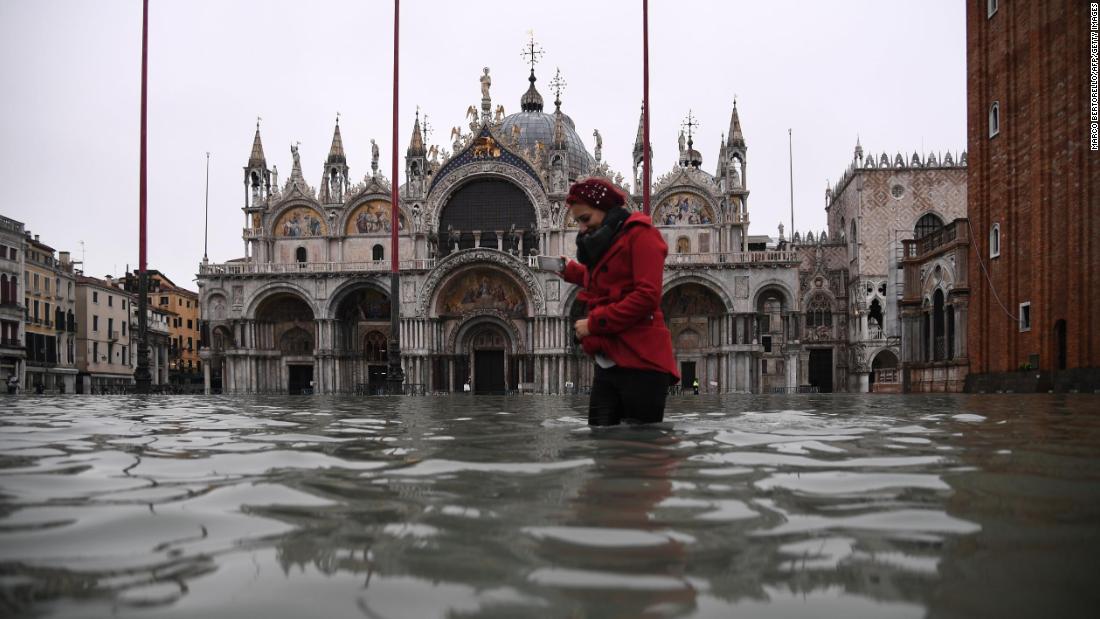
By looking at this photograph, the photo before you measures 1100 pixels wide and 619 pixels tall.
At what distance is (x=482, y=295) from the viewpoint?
133 feet

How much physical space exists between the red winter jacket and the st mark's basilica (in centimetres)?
3249

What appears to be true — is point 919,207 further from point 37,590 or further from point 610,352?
point 37,590

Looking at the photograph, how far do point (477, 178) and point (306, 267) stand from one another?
9.08m

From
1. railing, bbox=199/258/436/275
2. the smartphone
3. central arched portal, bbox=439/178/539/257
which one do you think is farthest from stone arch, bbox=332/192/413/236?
the smartphone

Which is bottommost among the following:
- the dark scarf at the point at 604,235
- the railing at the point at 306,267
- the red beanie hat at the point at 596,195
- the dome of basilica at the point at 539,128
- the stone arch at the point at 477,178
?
the dark scarf at the point at 604,235

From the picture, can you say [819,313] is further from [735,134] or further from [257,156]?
[257,156]

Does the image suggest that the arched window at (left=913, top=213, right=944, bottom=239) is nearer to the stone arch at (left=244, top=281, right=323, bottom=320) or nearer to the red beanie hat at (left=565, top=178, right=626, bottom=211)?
the stone arch at (left=244, top=281, right=323, bottom=320)

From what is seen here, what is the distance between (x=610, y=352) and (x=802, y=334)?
42062 mm

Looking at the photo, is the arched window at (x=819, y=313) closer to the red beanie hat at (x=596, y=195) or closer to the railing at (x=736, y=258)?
the railing at (x=736, y=258)

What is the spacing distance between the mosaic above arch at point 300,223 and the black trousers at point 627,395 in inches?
1501

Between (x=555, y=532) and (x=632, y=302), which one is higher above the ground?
(x=632, y=302)

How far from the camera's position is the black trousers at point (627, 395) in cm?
604

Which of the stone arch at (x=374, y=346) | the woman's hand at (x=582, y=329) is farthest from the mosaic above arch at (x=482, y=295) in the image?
the woman's hand at (x=582, y=329)

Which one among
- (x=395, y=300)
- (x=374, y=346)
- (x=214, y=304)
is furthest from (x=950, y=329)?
(x=214, y=304)
